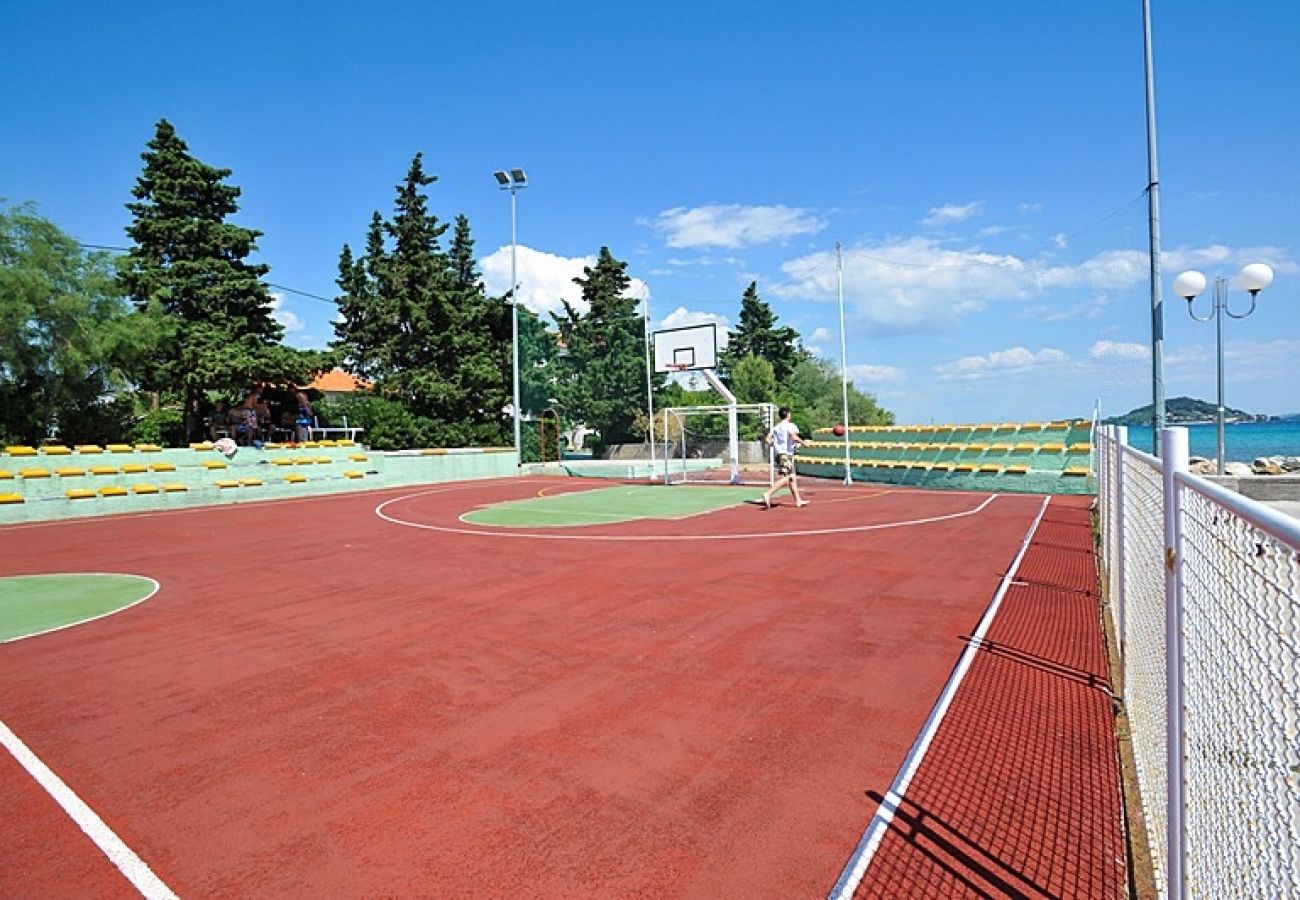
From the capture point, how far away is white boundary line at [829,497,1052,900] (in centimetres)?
305

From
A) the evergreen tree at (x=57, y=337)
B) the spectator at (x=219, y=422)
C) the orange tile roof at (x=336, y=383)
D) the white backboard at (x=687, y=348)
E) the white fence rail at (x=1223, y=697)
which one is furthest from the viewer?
the orange tile roof at (x=336, y=383)

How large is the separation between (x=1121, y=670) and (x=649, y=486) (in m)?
19.1

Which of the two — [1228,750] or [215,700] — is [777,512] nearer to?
[215,700]

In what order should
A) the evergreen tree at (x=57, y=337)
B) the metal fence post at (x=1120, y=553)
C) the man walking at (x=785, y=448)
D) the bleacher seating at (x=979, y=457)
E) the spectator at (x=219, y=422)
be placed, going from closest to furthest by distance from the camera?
the metal fence post at (x=1120, y=553) → the man walking at (x=785, y=448) → the bleacher seating at (x=979, y=457) → the evergreen tree at (x=57, y=337) → the spectator at (x=219, y=422)

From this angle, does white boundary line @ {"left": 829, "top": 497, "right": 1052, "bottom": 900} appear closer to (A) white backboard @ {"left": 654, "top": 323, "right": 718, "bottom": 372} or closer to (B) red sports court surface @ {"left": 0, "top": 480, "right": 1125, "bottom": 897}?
(B) red sports court surface @ {"left": 0, "top": 480, "right": 1125, "bottom": 897}

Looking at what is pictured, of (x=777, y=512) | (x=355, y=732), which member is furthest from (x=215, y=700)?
(x=777, y=512)

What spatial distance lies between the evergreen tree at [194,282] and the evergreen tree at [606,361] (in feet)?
64.1

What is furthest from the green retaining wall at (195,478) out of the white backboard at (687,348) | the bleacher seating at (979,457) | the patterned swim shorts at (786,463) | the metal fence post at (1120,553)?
the metal fence post at (1120,553)

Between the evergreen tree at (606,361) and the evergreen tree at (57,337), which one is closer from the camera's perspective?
the evergreen tree at (57,337)

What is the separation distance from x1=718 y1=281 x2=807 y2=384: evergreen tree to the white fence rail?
5824 cm

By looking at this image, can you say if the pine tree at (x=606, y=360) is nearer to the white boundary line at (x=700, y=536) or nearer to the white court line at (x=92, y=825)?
the white boundary line at (x=700, y=536)

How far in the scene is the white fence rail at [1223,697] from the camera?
176 centimetres

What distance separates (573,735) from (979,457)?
20.4 metres

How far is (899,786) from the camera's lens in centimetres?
378
